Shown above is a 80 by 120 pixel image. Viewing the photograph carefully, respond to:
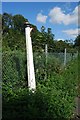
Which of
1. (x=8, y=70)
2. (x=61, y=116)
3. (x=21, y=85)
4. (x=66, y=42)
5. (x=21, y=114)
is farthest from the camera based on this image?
(x=66, y=42)

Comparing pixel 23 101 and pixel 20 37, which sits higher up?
pixel 20 37

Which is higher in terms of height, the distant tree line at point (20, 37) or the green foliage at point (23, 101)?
the distant tree line at point (20, 37)

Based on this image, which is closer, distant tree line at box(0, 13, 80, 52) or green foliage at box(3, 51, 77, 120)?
green foliage at box(3, 51, 77, 120)

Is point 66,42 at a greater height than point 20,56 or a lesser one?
greater

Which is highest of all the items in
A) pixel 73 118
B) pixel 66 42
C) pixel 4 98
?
pixel 66 42

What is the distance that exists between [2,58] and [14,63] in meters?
0.81

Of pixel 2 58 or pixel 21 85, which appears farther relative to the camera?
pixel 21 85

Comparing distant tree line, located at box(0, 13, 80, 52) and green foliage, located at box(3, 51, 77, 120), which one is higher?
distant tree line, located at box(0, 13, 80, 52)

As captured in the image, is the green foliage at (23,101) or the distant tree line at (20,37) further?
the distant tree line at (20,37)

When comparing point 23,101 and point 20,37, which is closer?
point 23,101

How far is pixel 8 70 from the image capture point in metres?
6.90

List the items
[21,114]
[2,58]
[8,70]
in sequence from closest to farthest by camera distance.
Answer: [21,114], [2,58], [8,70]

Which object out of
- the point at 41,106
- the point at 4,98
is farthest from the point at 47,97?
the point at 4,98

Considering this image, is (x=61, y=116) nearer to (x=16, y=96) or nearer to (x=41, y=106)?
(x=41, y=106)
